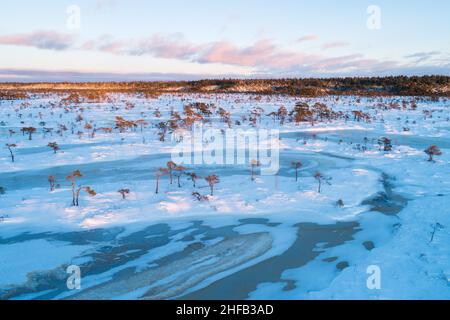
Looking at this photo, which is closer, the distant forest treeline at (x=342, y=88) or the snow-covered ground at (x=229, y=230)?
the snow-covered ground at (x=229, y=230)

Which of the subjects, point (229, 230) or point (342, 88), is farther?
point (342, 88)

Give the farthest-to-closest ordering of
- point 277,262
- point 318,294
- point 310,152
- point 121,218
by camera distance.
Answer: point 310,152, point 121,218, point 277,262, point 318,294

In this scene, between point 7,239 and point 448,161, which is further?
point 448,161

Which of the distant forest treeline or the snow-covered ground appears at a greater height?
the distant forest treeline

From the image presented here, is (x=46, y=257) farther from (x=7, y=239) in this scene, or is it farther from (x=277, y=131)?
(x=277, y=131)

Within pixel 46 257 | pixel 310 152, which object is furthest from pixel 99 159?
pixel 310 152

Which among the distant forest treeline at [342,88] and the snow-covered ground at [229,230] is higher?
the distant forest treeline at [342,88]

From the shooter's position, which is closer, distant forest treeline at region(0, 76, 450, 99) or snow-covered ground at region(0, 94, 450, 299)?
snow-covered ground at region(0, 94, 450, 299)

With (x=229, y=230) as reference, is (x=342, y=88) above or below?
above
